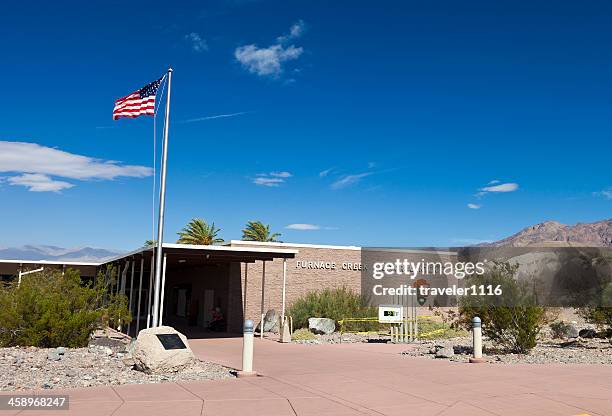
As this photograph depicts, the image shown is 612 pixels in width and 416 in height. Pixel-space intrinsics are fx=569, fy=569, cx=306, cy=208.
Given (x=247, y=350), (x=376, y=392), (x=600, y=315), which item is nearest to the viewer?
(x=376, y=392)

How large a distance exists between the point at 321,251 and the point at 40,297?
18.2 m

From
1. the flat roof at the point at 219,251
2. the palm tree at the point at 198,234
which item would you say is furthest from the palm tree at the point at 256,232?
the flat roof at the point at 219,251

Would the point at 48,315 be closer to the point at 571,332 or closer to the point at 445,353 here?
the point at 445,353

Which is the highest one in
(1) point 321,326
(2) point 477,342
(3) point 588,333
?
(2) point 477,342

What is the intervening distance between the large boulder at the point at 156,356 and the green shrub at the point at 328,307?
55.9 ft

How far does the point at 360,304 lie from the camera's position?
31.1 meters

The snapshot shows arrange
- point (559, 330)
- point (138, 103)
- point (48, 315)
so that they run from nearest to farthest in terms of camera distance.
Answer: point (48, 315) → point (138, 103) → point (559, 330)

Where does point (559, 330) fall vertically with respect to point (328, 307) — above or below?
below

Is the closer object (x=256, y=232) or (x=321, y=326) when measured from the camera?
(x=321, y=326)

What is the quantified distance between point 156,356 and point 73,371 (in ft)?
5.77

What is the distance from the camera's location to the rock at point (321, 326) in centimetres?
2661

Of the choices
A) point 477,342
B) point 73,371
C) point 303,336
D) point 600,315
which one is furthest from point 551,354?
point 73,371

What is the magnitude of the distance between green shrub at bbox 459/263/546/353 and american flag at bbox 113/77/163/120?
36.9ft

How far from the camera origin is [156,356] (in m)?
11.8
